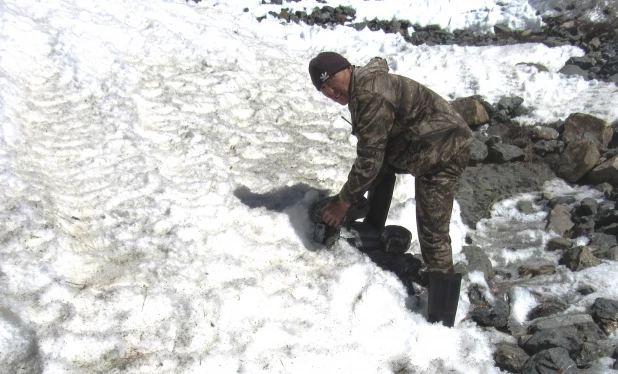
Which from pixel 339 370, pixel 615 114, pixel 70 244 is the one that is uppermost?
pixel 615 114

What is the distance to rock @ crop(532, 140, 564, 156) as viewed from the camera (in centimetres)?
711

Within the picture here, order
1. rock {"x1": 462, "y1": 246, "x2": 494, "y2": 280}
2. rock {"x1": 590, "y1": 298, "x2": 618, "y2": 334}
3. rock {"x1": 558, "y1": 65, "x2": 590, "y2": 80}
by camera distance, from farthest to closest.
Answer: rock {"x1": 558, "y1": 65, "x2": 590, "y2": 80}
rock {"x1": 462, "y1": 246, "x2": 494, "y2": 280}
rock {"x1": 590, "y1": 298, "x2": 618, "y2": 334}

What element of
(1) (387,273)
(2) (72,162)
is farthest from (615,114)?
(2) (72,162)

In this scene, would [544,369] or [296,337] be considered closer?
[544,369]

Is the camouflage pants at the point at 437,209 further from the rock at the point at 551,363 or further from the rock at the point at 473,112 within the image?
the rock at the point at 473,112

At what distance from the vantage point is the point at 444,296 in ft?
14.6

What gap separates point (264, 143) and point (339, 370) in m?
3.38

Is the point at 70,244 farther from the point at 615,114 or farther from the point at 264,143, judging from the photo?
the point at 615,114

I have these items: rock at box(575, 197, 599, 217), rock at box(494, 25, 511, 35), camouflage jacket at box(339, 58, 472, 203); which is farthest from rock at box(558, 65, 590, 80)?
camouflage jacket at box(339, 58, 472, 203)

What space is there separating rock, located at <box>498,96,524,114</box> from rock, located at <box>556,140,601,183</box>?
125cm

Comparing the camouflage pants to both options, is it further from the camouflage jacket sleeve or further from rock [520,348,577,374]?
rock [520,348,577,374]

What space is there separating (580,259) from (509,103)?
3.45 m

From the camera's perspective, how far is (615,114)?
7512mm

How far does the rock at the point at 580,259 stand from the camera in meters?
5.11
